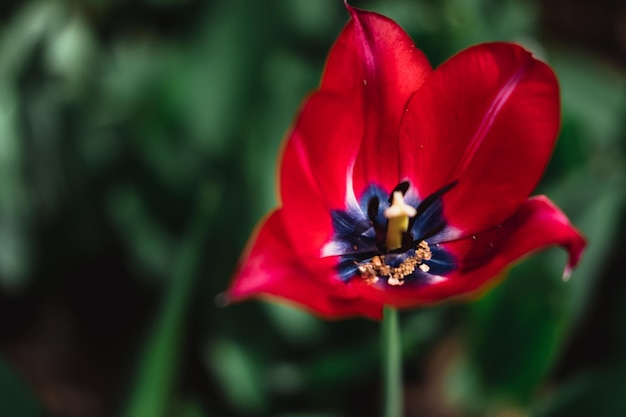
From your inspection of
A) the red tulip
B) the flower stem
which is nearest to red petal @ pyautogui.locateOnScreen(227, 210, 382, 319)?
the red tulip

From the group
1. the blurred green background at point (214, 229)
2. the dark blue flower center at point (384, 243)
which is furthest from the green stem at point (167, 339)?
the dark blue flower center at point (384, 243)

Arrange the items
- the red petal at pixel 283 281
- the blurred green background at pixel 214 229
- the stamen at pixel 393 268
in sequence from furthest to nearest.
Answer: the blurred green background at pixel 214 229
the stamen at pixel 393 268
the red petal at pixel 283 281

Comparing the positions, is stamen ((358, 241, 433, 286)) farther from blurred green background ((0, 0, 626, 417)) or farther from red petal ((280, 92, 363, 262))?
blurred green background ((0, 0, 626, 417))

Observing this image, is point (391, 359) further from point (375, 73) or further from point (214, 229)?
point (214, 229)

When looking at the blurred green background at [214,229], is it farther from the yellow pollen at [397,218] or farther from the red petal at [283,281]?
the red petal at [283,281]

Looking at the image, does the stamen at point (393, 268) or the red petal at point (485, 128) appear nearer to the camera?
the red petal at point (485, 128)

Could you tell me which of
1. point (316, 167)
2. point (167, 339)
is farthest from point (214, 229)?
point (316, 167)

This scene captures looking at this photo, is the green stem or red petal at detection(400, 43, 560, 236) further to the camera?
the green stem
